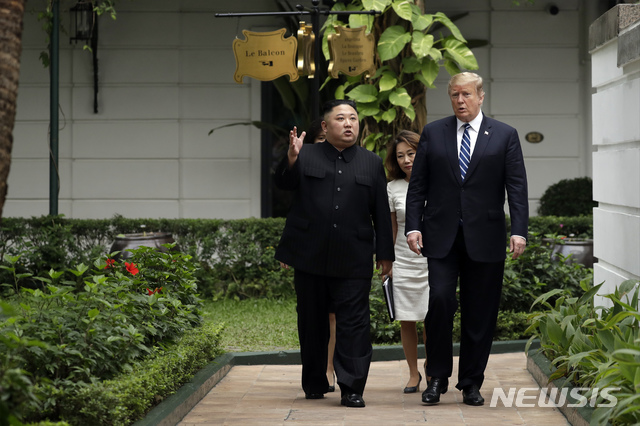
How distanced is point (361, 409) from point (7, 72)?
285 centimetres

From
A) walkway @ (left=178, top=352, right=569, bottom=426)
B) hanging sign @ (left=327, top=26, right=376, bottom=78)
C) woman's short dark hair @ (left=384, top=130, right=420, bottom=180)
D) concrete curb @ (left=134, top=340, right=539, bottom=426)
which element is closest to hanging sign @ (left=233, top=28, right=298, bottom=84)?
hanging sign @ (left=327, top=26, right=376, bottom=78)

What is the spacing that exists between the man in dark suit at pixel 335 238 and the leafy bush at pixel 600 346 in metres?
1.19

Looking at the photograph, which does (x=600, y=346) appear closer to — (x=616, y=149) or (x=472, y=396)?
(x=472, y=396)

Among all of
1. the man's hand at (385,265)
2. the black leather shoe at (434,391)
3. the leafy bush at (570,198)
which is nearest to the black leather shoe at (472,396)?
the black leather shoe at (434,391)

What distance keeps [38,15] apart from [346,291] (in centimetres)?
747

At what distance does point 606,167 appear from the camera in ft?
21.0

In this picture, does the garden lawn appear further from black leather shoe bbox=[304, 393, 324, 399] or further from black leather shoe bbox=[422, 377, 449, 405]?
black leather shoe bbox=[422, 377, 449, 405]

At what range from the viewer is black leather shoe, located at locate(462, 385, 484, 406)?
18.4 ft

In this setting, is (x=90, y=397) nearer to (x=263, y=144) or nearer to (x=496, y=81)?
(x=263, y=144)

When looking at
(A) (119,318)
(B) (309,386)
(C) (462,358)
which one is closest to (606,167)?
(C) (462,358)

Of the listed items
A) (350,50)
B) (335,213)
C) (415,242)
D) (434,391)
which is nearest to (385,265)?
(415,242)

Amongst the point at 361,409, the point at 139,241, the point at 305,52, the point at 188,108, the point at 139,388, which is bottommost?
the point at 361,409

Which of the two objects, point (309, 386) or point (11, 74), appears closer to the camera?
point (11, 74)

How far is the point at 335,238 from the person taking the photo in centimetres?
574
